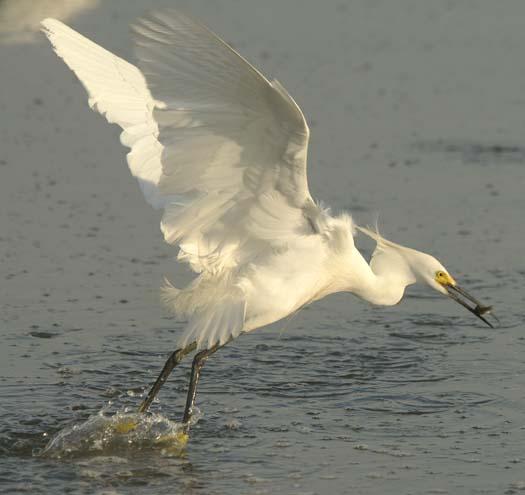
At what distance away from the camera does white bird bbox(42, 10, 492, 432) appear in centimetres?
707

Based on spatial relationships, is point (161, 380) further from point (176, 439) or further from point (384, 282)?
point (384, 282)

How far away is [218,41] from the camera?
6840 mm

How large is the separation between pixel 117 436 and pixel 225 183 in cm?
164

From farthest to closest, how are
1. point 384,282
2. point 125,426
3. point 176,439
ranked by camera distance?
1. point 384,282
2. point 125,426
3. point 176,439

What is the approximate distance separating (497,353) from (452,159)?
489 centimetres

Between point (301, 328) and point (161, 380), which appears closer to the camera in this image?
point (161, 380)

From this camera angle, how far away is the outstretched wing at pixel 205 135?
22.9ft

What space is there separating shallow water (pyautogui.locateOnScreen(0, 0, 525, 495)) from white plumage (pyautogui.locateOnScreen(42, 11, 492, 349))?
0.71m

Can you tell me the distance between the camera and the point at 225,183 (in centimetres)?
783

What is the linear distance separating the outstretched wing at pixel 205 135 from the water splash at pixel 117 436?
945 mm

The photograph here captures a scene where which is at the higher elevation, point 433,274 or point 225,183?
point 225,183

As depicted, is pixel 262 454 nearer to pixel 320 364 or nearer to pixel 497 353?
pixel 320 364

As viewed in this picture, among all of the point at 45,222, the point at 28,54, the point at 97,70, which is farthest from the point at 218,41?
the point at 28,54

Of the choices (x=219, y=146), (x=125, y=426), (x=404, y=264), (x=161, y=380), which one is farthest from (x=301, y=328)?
(x=219, y=146)
